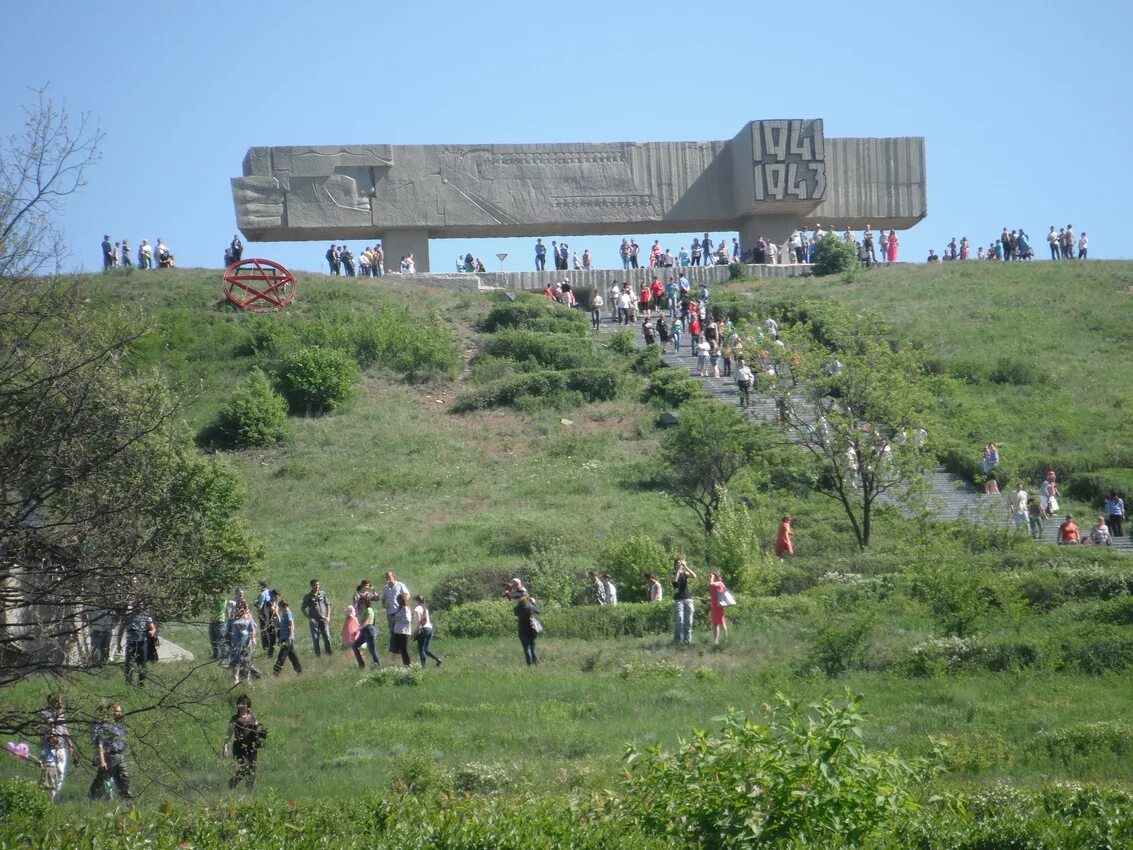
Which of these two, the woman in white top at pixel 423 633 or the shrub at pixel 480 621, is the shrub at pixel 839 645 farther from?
the shrub at pixel 480 621

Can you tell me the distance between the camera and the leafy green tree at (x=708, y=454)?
26.6 m

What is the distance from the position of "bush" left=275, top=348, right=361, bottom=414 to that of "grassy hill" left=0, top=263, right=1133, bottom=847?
0.59m

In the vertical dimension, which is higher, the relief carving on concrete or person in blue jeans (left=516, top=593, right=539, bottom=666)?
the relief carving on concrete

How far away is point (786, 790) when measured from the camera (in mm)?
8219

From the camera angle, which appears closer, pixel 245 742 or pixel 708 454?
pixel 245 742

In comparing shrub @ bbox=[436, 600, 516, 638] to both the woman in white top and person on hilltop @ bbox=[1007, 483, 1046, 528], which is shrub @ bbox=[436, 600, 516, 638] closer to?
the woman in white top

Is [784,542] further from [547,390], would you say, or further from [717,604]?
[547,390]

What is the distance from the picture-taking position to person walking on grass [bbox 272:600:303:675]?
57.7 feet

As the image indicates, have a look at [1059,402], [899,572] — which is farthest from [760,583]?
[1059,402]

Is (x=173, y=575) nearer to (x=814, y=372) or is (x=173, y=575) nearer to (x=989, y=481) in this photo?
(x=814, y=372)

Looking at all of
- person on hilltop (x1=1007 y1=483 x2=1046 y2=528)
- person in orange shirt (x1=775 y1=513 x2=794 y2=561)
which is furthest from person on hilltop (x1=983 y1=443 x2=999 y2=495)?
person in orange shirt (x1=775 y1=513 x2=794 y2=561)

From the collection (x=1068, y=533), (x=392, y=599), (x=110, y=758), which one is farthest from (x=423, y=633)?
(x=1068, y=533)

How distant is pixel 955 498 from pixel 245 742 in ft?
62.4

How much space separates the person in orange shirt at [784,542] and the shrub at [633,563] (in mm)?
2360
